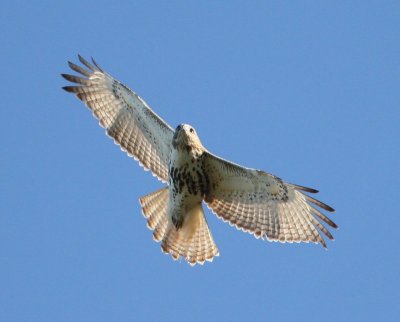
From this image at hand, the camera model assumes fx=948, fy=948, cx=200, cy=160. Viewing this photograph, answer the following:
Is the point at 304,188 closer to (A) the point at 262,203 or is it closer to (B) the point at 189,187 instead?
(A) the point at 262,203

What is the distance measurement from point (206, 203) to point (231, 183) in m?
0.56

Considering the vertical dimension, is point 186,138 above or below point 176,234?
above

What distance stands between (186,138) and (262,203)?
160 cm

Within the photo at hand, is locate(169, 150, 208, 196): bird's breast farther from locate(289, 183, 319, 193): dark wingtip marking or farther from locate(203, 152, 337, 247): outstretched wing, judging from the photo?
locate(289, 183, 319, 193): dark wingtip marking

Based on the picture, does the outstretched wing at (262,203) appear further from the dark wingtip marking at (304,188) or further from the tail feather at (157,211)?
the tail feather at (157,211)

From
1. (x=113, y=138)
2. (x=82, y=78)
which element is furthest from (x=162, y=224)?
(x=82, y=78)

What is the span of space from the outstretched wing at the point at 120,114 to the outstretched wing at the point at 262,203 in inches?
42.6

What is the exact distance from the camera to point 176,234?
47.5 feet

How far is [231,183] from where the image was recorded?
1399 centimetres

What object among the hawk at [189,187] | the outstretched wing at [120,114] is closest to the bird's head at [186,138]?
the hawk at [189,187]

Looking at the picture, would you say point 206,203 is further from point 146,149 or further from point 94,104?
point 94,104

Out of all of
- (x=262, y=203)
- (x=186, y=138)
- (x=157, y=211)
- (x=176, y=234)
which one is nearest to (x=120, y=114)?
(x=157, y=211)

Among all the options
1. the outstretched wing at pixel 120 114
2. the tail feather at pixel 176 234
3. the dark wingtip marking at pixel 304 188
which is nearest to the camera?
the dark wingtip marking at pixel 304 188

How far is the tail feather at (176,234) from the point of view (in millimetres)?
14445
